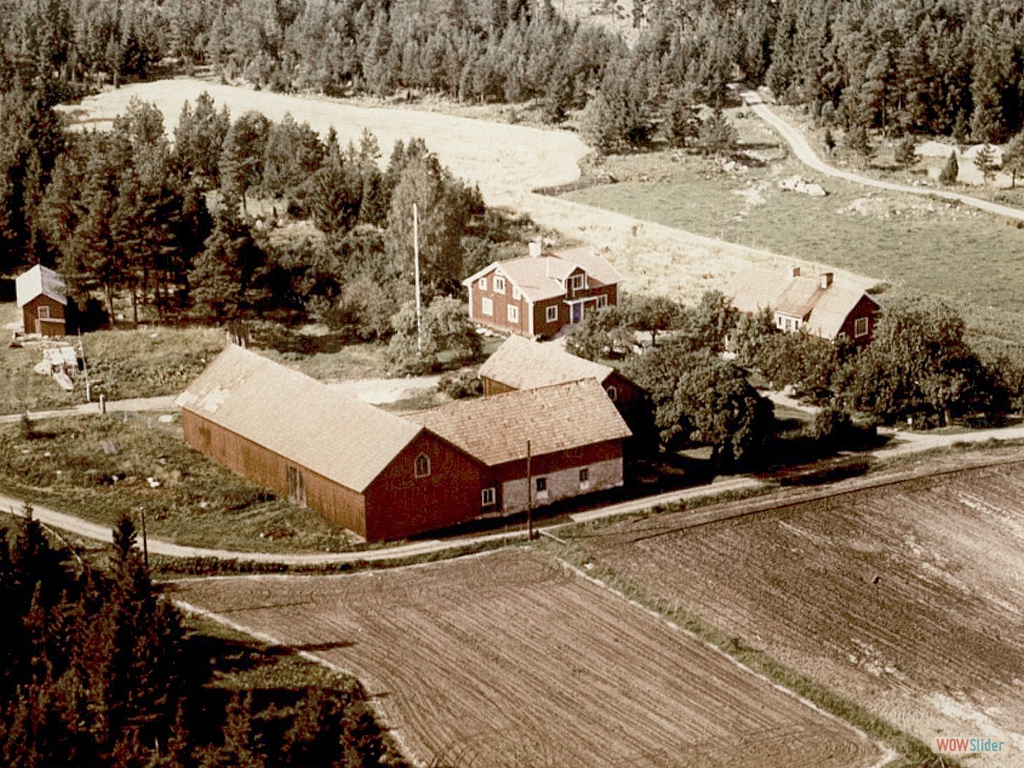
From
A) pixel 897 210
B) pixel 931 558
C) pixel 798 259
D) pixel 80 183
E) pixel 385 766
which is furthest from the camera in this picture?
pixel 897 210

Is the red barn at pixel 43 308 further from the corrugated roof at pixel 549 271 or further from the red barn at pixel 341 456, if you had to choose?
the corrugated roof at pixel 549 271

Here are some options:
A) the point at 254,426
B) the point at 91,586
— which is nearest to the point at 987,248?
the point at 254,426

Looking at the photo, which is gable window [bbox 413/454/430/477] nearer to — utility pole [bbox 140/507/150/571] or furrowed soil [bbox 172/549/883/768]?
furrowed soil [bbox 172/549/883/768]

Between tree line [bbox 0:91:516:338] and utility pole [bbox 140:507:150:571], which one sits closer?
utility pole [bbox 140:507:150:571]

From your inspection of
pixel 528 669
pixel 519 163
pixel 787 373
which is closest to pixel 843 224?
pixel 519 163

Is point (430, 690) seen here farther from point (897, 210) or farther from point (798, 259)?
point (897, 210)

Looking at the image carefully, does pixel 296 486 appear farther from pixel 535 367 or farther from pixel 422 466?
pixel 535 367

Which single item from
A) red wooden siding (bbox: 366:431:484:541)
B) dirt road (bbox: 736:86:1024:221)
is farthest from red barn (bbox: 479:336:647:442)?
dirt road (bbox: 736:86:1024:221)
